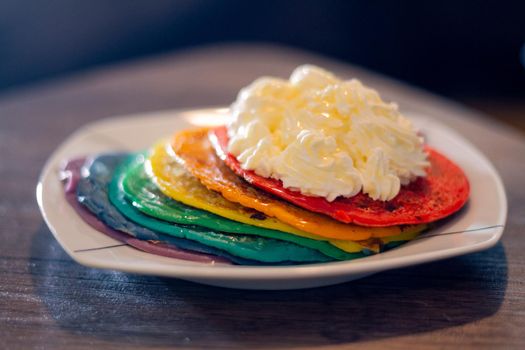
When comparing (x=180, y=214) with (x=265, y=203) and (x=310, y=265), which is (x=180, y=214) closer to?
(x=265, y=203)

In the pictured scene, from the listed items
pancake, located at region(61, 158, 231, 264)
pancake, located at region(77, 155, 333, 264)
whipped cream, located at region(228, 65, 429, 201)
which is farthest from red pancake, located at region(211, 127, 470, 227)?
pancake, located at region(61, 158, 231, 264)

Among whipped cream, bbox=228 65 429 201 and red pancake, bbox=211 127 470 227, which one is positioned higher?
whipped cream, bbox=228 65 429 201

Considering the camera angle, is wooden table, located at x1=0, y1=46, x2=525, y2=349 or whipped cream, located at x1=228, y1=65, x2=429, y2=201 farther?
whipped cream, located at x1=228, y1=65, x2=429, y2=201

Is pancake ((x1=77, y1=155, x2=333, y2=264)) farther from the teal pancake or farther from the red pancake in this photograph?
the red pancake

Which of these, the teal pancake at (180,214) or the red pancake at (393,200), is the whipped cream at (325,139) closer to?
the red pancake at (393,200)

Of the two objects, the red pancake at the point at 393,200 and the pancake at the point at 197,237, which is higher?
the red pancake at the point at 393,200

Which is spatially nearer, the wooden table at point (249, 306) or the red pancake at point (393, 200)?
the wooden table at point (249, 306)

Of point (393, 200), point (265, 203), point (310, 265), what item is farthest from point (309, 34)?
point (310, 265)

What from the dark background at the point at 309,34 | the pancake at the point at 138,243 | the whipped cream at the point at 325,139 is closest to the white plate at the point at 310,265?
the pancake at the point at 138,243
